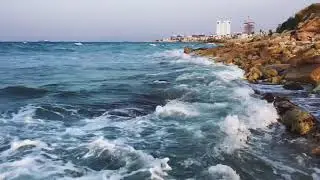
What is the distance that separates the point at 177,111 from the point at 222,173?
592 cm

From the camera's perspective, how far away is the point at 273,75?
75.6 ft

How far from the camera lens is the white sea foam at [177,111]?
1384 cm

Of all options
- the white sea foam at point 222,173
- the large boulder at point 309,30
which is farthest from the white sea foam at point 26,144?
the large boulder at point 309,30

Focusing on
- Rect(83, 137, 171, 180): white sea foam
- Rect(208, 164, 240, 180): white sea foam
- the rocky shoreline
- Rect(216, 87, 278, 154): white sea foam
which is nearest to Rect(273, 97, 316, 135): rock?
the rocky shoreline

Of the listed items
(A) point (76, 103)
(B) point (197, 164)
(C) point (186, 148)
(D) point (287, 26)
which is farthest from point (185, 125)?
(D) point (287, 26)

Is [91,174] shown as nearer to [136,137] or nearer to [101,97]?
[136,137]

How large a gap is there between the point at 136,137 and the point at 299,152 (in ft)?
13.7

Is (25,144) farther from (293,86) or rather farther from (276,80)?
(276,80)

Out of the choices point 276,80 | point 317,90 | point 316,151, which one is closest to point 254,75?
point 276,80

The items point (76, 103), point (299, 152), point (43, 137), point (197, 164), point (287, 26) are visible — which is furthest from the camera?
point (287, 26)

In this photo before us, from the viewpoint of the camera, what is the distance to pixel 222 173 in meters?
8.31

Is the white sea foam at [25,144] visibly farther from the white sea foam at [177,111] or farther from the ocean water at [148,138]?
the white sea foam at [177,111]

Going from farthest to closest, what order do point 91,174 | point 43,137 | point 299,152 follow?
point 43,137 < point 299,152 < point 91,174

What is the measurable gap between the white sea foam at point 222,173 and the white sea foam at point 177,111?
505cm
